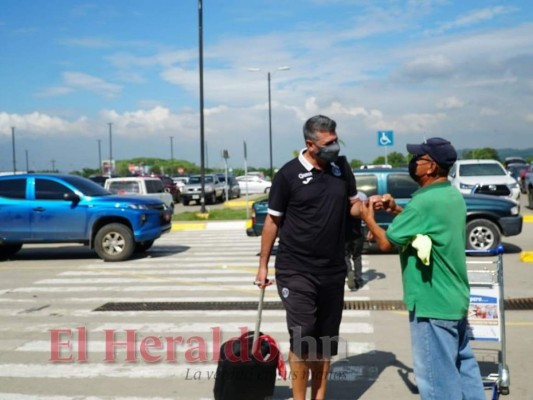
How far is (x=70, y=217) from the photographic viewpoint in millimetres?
12719

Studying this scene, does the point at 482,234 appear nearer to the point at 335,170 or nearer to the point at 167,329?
the point at 167,329

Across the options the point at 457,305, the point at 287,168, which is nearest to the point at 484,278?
the point at 457,305

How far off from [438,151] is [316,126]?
0.93m

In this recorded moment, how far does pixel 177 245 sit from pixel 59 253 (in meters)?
2.77

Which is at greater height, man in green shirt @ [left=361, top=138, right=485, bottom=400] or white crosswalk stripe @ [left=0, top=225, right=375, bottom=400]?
man in green shirt @ [left=361, top=138, right=485, bottom=400]

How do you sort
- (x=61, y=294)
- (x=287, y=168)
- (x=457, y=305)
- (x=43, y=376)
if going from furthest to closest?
(x=61, y=294), (x=43, y=376), (x=287, y=168), (x=457, y=305)

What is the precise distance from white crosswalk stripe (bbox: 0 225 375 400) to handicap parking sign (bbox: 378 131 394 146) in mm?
14785

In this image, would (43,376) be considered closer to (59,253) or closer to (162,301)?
(162,301)

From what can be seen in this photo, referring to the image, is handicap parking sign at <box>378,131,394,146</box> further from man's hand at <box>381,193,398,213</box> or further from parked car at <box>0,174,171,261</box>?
man's hand at <box>381,193,398,213</box>

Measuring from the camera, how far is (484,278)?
4867 mm

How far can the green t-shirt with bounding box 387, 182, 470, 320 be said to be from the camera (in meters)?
3.54

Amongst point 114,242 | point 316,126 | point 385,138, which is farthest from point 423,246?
point 385,138

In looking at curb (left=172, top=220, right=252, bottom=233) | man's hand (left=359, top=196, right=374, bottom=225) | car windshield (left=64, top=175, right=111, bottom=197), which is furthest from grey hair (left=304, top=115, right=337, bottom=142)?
curb (left=172, top=220, right=252, bottom=233)

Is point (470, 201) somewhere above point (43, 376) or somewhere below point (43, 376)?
above
